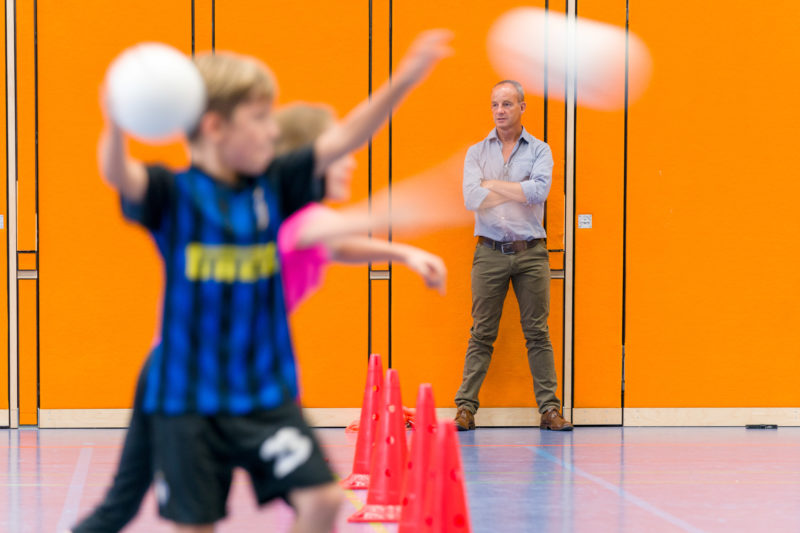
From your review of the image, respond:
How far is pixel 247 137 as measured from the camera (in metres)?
2.36

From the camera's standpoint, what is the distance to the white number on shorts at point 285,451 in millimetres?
2369

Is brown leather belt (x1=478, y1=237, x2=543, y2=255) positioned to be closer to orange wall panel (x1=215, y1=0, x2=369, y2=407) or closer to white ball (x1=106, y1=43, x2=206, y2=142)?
orange wall panel (x1=215, y1=0, x2=369, y2=407)

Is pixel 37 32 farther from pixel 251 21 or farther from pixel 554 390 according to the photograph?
pixel 554 390

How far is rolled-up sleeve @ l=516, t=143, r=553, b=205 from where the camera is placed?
6617 mm

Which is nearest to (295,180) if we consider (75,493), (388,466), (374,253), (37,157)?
(374,253)

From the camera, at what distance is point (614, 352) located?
718cm

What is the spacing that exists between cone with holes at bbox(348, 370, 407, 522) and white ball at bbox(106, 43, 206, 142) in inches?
101

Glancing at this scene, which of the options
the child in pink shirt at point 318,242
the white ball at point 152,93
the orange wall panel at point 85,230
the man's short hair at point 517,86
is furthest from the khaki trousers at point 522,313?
the white ball at point 152,93

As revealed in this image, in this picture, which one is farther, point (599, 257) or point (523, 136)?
point (599, 257)

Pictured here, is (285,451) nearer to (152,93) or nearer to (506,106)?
(152,93)

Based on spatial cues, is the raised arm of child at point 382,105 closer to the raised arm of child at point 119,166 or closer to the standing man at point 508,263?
the raised arm of child at point 119,166

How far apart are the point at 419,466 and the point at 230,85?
1987mm

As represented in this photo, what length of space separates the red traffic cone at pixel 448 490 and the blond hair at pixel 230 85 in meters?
1.55

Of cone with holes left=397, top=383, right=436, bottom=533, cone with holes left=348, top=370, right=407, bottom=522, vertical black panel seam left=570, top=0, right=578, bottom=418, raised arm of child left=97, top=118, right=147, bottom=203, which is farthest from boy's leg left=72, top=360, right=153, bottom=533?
vertical black panel seam left=570, top=0, right=578, bottom=418
